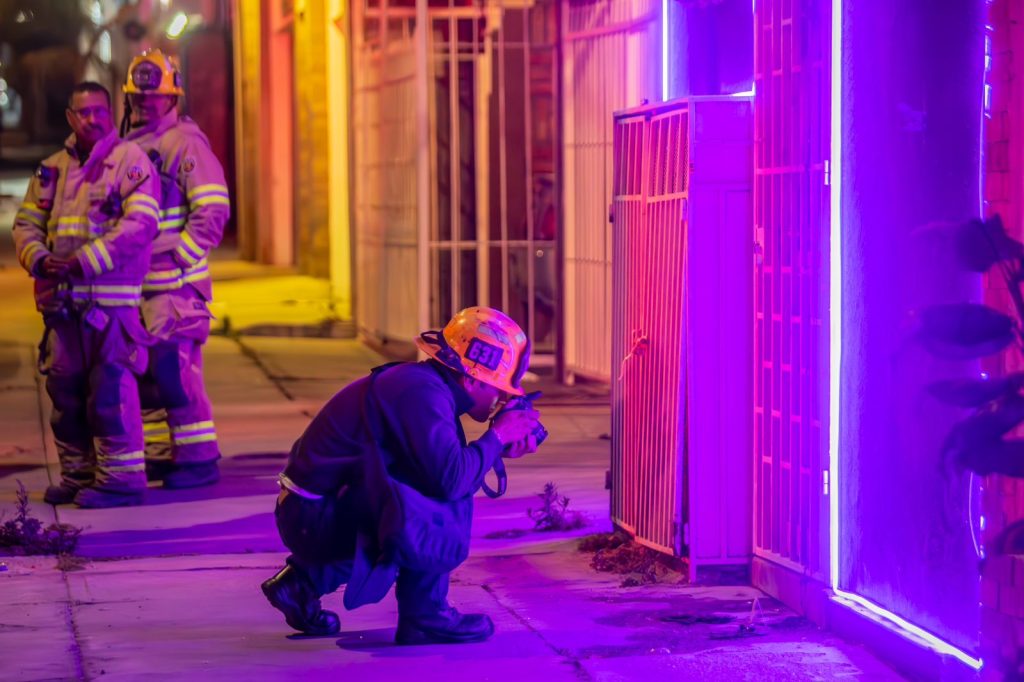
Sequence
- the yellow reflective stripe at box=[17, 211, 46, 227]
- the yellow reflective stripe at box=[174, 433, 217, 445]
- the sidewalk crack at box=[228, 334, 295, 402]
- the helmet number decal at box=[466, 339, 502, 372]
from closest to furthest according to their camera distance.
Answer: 1. the helmet number decal at box=[466, 339, 502, 372]
2. the yellow reflective stripe at box=[17, 211, 46, 227]
3. the yellow reflective stripe at box=[174, 433, 217, 445]
4. the sidewalk crack at box=[228, 334, 295, 402]

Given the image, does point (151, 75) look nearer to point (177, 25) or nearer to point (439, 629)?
point (439, 629)

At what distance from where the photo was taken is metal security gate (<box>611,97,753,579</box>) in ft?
22.1

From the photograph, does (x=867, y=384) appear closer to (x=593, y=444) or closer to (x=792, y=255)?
(x=792, y=255)

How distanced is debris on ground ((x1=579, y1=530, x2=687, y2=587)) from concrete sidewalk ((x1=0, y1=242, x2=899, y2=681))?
7cm

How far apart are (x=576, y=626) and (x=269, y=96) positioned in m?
17.8

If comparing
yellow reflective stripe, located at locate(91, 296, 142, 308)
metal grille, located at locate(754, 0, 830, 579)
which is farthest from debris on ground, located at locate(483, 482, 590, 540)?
yellow reflective stripe, located at locate(91, 296, 142, 308)

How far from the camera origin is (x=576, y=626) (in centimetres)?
643

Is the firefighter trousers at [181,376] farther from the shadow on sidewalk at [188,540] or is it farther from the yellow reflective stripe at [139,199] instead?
the shadow on sidewalk at [188,540]

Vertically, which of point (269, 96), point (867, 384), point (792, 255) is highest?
point (269, 96)

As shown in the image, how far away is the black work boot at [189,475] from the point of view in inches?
356

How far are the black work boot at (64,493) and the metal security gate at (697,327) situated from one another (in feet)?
9.65

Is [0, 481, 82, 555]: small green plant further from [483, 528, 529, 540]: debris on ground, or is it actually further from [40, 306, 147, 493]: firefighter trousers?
[483, 528, 529, 540]: debris on ground

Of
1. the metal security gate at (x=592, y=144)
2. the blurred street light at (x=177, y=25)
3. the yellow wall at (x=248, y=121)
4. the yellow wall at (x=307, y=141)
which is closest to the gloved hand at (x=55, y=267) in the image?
the metal security gate at (x=592, y=144)

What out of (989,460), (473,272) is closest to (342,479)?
(989,460)
